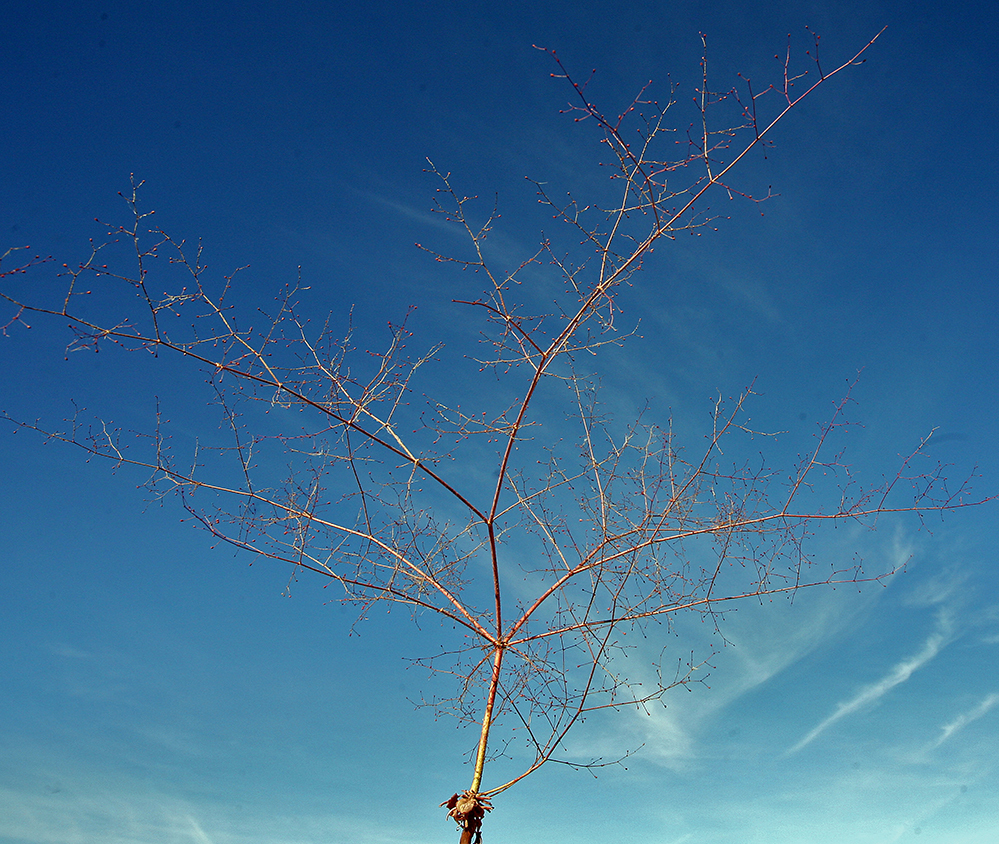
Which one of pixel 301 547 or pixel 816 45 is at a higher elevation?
→ pixel 816 45

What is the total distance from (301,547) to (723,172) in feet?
12.8

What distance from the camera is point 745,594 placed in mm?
5633

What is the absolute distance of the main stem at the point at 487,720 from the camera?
4791mm

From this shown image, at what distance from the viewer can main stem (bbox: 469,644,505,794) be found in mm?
4791

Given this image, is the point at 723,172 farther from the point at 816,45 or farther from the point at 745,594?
the point at 745,594

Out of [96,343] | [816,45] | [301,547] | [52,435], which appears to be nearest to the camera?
[816,45]

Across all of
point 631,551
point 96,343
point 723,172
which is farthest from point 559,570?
point 96,343

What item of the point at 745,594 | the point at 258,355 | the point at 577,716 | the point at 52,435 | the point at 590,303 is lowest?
the point at 577,716

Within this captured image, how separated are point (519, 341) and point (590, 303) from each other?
57cm

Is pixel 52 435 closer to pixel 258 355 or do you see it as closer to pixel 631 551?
pixel 258 355

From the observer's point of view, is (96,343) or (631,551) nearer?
(96,343)

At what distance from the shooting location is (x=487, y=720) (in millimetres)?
5039

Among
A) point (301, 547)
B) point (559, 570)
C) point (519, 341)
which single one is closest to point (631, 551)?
point (559, 570)

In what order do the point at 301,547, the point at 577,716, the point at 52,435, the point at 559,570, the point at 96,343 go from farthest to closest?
the point at 559,570, the point at 301,547, the point at 577,716, the point at 52,435, the point at 96,343
